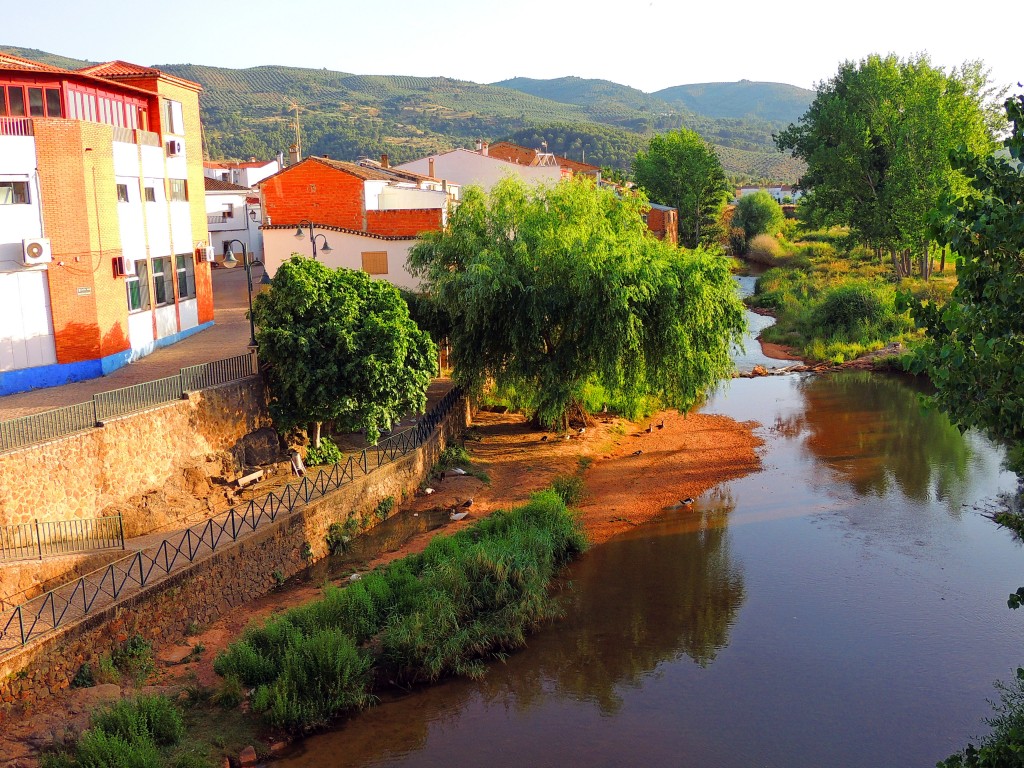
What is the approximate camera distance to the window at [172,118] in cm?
2822

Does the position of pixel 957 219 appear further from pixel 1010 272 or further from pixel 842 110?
pixel 842 110

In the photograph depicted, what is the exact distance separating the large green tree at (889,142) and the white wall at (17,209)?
3961cm

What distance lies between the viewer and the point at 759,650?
15.8 metres

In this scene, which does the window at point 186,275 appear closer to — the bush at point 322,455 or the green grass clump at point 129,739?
the bush at point 322,455

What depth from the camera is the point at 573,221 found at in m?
25.7

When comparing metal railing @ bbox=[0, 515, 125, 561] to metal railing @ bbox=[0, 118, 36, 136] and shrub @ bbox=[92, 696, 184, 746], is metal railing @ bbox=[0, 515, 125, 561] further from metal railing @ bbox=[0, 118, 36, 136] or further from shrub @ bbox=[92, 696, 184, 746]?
metal railing @ bbox=[0, 118, 36, 136]

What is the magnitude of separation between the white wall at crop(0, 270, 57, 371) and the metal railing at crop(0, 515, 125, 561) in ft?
19.5

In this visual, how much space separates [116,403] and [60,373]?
4463mm

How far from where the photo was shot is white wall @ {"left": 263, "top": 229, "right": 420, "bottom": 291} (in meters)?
32.2

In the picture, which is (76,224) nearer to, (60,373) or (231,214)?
(60,373)

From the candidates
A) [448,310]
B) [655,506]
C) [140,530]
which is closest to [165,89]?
[448,310]

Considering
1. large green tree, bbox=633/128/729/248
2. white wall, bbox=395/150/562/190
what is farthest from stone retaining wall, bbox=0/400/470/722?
large green tree, bbox=633/128/729/248

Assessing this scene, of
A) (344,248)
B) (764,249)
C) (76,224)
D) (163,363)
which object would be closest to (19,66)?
(76,224)

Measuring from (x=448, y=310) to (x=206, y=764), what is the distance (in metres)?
14.8
